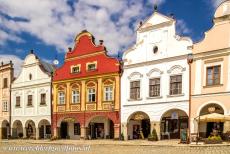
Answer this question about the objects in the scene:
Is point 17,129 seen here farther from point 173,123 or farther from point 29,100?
point 173,123

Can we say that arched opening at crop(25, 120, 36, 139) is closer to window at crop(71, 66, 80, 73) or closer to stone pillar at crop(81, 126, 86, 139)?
window at crop(71, 66, 80, 73)

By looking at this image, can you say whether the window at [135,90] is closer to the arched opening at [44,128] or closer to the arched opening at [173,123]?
the arched opening at [173,123]

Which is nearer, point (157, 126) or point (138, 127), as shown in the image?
point (157, 126)

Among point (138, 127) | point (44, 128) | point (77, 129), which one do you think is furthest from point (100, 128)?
point (44, 128)

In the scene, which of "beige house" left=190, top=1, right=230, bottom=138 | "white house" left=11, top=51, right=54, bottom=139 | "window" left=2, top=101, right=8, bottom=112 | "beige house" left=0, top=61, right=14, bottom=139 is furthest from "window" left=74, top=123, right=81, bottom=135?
"beige house" left=190, top=1, right=230, bottom=138

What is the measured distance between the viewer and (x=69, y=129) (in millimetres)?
40156

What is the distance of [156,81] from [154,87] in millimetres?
560

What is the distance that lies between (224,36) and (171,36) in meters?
4.70

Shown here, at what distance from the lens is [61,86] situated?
130 feet

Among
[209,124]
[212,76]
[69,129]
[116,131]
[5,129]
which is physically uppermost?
[212,76]

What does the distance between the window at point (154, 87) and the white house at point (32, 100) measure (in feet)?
43.4

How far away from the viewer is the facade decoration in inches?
1369

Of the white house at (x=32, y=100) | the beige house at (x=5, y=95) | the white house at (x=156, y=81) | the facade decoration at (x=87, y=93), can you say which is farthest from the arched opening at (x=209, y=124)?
the beige house at (x=5, y=95)

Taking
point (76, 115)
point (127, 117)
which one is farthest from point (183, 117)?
point (76, 115)
